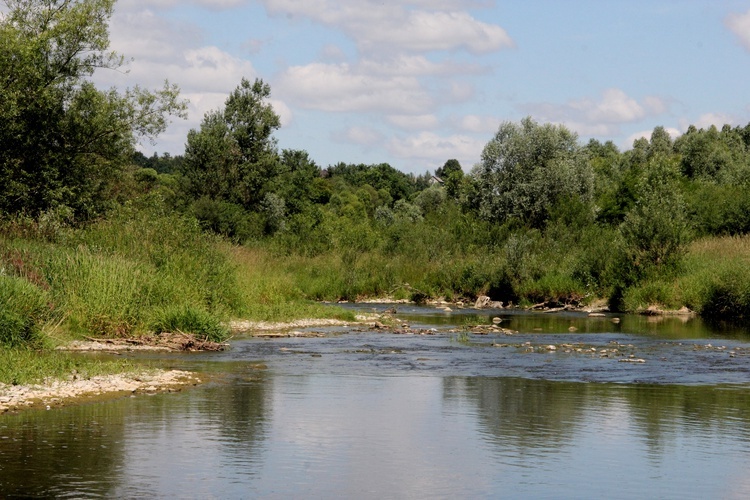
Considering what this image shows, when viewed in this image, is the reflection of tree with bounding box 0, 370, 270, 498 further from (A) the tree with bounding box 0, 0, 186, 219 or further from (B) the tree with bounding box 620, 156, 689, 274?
(B) the tree with bounding box 620, 156, 689, 274

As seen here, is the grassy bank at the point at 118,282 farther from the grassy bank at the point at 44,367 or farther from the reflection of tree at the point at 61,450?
the reflection of tree at the point at 61,450

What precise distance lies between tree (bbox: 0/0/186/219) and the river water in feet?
53.2

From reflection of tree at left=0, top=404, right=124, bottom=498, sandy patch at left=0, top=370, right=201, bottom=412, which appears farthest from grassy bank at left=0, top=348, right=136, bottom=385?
reflection of tree at left=0, top=404, right=124, bottom=498

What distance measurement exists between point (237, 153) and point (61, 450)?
2807 inches

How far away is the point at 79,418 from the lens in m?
16.1

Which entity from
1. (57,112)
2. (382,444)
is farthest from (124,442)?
(57,112)

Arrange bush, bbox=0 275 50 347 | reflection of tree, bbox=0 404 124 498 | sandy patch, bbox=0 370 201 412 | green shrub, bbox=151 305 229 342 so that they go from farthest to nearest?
green shrub, bbox=151 305 229 342, bush, bbox=0 275 50 347, sandy patch, bbox=0 370 201 412, reflection of tree, bbox=0 404 124 498

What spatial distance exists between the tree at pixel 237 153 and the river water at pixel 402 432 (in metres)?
56.0

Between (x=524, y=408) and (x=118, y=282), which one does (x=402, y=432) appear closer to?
(x=524, y=408)

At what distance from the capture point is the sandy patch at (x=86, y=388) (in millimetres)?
17127

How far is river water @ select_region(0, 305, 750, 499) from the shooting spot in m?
12.5

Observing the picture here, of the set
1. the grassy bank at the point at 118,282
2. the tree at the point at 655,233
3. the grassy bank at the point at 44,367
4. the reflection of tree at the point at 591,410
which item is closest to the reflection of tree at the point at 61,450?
the grassy bank at the point at 44,367

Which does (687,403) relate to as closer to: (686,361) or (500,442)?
(500,442)

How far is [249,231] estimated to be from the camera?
75.4 m
